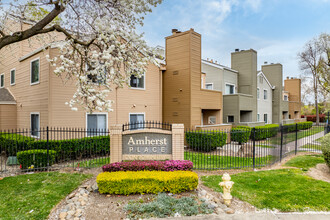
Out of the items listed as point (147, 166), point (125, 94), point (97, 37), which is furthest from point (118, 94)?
point (147, 166)

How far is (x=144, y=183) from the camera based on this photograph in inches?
230

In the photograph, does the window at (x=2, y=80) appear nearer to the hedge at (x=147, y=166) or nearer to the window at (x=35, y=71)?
the window at (x=35, y=71)

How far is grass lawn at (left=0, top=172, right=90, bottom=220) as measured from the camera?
5.00 meters

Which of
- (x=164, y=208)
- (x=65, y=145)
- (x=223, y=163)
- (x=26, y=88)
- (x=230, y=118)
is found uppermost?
(x=26, y=88)

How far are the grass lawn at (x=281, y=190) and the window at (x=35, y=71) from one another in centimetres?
1125

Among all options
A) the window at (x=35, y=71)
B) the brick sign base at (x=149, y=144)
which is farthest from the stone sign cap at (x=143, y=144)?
the window at (x=35, y=71)

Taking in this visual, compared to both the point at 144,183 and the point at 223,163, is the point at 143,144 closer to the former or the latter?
the point at 144,183

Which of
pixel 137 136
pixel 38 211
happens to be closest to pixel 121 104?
pixel 137 136

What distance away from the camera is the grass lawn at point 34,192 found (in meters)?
5.00

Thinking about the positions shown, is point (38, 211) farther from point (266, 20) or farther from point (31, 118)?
point (266, 20)

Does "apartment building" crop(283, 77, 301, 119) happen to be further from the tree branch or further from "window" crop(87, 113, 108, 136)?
the tree branch

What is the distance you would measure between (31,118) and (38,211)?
9.26m

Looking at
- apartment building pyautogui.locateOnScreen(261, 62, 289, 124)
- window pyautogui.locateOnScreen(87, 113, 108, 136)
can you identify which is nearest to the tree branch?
window pyautogui.locateOnScreen(87, 113, 108, 136)

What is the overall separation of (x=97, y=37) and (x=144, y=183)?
218 inches
